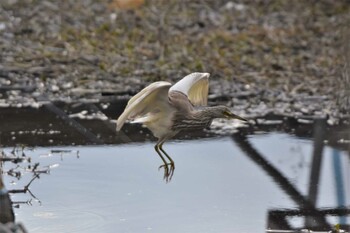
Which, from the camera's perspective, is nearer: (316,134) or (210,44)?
(316,134)

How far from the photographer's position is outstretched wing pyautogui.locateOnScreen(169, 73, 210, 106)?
19.6ft

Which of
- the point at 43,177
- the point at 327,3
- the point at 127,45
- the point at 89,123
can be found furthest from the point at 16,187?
the point at 327,3

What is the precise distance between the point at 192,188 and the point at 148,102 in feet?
4.27

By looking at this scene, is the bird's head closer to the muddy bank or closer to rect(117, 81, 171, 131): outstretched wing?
rect(117, 81, 171, 131): outstretched wing

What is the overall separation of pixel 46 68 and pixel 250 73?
7.28 feet

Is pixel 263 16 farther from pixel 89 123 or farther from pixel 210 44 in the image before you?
pixel 89 123

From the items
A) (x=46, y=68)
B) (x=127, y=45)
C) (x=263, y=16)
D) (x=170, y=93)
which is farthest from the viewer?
(x=263, y=16)

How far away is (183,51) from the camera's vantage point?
11.2m

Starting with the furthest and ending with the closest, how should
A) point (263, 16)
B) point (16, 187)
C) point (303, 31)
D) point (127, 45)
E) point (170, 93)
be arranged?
point (263, 16) → point (303, 31) → point (127, 45) → point (16, 187) → point (170, 93)

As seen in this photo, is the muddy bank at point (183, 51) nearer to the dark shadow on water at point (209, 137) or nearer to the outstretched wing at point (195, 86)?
the dark shadow on water at point (209, 137)

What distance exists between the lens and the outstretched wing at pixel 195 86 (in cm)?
597

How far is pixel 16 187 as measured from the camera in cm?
652

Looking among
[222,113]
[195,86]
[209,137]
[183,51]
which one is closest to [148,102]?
[222,113]

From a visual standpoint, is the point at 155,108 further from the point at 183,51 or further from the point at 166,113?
the point at 183,51
